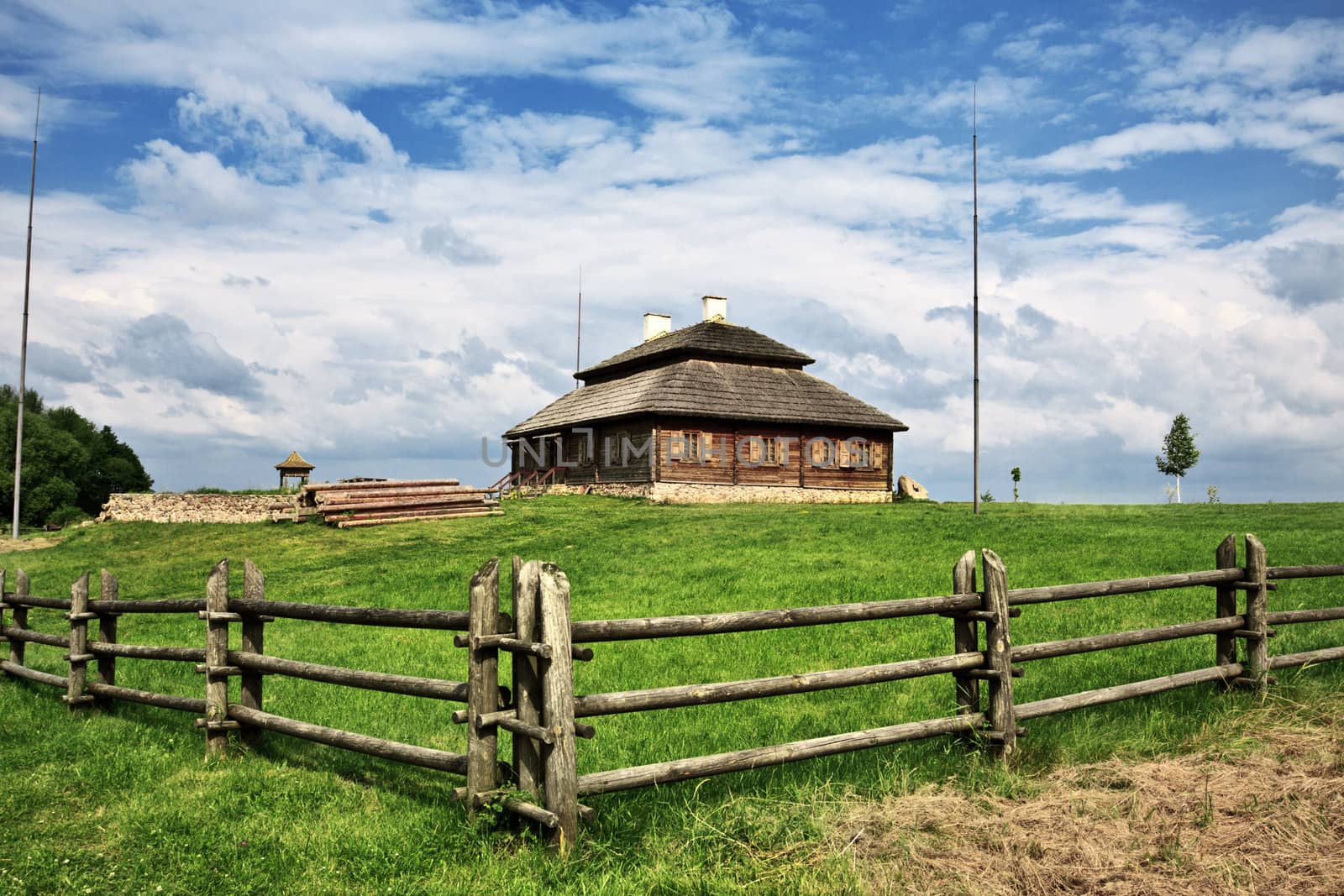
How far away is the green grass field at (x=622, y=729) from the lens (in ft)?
18.3

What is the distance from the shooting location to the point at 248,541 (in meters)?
25.7

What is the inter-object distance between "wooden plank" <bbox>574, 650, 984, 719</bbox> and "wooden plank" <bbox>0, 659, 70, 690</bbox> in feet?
25.7

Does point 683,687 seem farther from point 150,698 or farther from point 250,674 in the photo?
point 150,698

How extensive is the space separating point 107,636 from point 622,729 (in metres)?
6.07

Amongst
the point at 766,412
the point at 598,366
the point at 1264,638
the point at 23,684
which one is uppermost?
the point at 598,366

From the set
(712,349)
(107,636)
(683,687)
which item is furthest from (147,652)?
(712,349)

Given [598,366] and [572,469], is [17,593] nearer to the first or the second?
[572,469]

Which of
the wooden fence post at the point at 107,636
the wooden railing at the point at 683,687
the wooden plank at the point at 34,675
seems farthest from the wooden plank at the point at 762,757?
the wooden plank at the point at 34,675

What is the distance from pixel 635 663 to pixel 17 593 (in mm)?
8204

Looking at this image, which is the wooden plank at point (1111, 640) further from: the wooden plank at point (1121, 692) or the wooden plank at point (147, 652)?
the wooden plank at point (147, 652)

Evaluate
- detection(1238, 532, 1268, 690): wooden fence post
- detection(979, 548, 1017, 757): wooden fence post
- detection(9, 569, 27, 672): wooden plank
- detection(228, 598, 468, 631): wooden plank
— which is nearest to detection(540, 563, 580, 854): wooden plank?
detection(228, 598, 468, 631): wooden plank

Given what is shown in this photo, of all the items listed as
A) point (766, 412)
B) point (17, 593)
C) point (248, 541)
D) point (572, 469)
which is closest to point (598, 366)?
→ point (572, 469)

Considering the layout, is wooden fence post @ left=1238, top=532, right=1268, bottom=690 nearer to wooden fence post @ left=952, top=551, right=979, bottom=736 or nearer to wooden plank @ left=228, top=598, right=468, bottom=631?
wooden fence post @ left=952, top=551, right=979, bottom=736

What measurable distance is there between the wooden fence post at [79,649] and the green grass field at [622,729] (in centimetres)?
21
